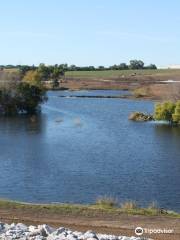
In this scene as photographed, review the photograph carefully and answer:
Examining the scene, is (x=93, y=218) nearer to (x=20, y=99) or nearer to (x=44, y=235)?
(x=44, y=235)

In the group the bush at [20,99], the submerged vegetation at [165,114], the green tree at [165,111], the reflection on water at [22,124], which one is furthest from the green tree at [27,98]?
the green tree at [165,111]

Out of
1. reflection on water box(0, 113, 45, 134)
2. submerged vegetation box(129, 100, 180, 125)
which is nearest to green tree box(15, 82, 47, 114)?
reflection on water box(0, 113, 45, 134)

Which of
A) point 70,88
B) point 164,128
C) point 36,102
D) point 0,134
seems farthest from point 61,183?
point 70,88

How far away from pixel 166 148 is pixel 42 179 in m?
20.7

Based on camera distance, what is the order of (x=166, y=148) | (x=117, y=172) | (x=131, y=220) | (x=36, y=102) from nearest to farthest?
(x=131, y=220) < (x=117, y=172) < (x=166, y=148) < (x=36, y=102)

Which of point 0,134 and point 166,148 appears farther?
point 0,134

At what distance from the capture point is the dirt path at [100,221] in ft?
63.2

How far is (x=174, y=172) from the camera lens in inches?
1629

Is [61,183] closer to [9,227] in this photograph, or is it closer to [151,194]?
[151,194]

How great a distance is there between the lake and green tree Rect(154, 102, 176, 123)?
3.49 meters

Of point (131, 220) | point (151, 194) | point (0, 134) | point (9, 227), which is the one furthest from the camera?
point (0, 134)

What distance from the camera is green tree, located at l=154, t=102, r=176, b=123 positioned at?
82375 mm

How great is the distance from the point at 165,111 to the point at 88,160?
37.5 meters

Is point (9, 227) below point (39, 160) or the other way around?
the other way around
